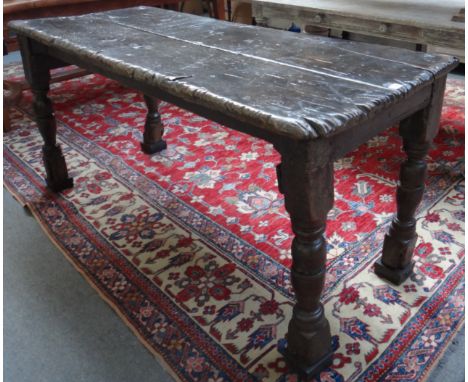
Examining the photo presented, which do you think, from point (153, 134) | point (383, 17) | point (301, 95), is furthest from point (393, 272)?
point (153, 134)

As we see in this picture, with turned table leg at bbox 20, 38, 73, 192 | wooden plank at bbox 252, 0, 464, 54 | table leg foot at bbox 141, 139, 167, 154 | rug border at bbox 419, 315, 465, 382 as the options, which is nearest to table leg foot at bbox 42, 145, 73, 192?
turned table leg at bbox 20, 38, 73, 192

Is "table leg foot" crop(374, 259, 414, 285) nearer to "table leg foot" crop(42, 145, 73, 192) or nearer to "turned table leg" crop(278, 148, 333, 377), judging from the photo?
"turned table leg" crop(278, 148, 333, 377)

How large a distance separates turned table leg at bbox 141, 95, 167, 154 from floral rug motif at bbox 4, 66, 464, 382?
50mm

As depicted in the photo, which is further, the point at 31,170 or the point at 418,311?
the point at 31,170

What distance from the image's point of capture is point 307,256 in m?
1.08

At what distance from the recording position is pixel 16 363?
1316mm

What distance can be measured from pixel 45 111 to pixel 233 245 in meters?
0.99

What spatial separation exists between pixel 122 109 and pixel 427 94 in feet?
7.62

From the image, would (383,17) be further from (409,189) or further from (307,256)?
(307,256)

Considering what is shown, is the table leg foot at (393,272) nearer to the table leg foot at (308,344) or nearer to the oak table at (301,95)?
the oak table at (301,95)

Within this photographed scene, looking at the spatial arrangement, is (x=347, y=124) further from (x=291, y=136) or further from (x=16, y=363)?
(x=16, y=363)

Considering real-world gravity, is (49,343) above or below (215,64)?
below

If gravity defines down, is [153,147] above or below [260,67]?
below

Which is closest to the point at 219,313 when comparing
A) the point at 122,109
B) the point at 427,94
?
the point at 427,94
